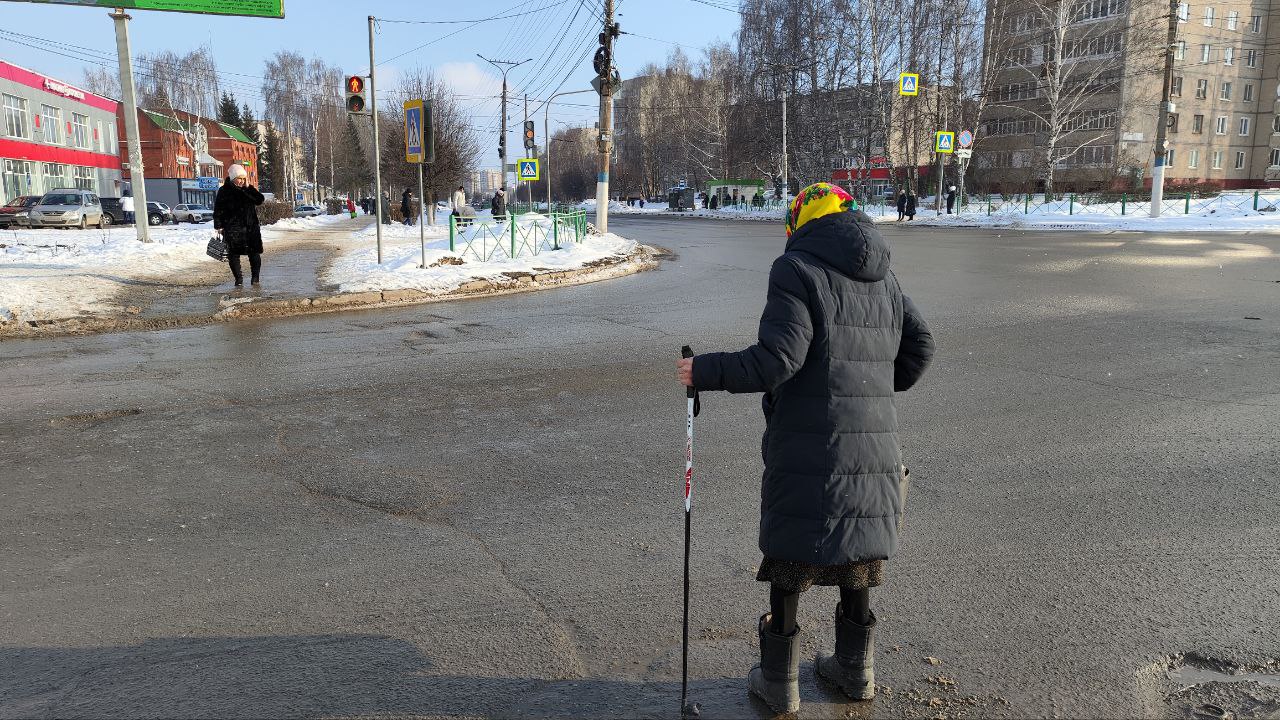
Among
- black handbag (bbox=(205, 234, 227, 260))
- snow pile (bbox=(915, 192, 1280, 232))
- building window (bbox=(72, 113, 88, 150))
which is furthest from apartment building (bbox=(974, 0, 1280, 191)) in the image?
building window (bbox=(72, 113, 88, 150))

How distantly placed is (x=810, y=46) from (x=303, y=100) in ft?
159

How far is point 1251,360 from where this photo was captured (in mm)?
7848

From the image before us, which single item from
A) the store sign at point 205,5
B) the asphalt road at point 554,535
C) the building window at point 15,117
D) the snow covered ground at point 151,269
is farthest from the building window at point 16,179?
the asphalt road at point 554,535

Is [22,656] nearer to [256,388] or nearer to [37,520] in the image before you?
[37,520]

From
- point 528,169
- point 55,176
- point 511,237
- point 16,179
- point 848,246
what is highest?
point 55,176

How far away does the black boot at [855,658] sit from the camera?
268 centimetres

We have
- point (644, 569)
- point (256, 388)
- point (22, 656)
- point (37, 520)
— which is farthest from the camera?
point (256, 388)

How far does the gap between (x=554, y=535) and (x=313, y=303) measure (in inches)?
365

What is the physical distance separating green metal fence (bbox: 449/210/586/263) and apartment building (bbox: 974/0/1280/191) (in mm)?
Answer: 38776

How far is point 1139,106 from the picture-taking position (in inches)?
2147

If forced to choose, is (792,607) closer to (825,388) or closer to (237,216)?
(825,388)

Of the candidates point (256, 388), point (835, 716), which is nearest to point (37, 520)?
point (256, 388)

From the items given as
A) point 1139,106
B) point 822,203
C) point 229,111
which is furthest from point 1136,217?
point 229,111

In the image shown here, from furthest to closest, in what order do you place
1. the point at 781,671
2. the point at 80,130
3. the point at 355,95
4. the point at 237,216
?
the point at 80,130 < the point at 355,95 < the point at 237,216 < the point at 781,671
